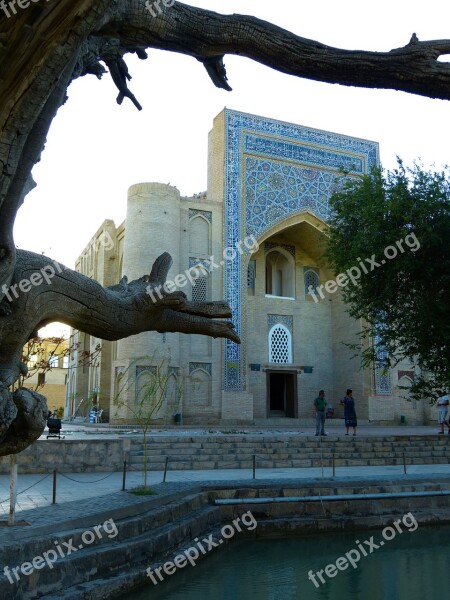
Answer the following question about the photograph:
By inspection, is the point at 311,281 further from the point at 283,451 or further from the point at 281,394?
the point at 283,451

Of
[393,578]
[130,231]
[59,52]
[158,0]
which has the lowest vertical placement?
[393,578]

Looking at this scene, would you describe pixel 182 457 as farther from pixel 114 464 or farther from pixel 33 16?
pixel 33 16

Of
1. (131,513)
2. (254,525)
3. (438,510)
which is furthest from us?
(438,510)

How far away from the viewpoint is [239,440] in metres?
13.2

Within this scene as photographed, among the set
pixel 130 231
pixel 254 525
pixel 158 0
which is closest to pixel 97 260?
pixel 130 231

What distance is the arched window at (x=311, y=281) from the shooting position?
2595 cm

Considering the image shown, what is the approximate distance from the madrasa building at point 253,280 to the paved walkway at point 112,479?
29.6ft

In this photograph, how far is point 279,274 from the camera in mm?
26234

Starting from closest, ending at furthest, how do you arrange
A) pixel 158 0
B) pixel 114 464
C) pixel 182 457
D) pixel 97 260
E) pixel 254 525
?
pixel 158 0, pixel 254 525, pixel 114 464, pixel 182 457, pixel 97 260

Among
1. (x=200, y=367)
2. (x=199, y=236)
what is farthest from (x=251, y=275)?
(x=200, y=367)

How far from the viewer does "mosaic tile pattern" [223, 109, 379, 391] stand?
22.2 meters

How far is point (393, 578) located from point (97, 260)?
21.5 meters

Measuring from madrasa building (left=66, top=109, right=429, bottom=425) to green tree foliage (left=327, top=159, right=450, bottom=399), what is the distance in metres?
7.76

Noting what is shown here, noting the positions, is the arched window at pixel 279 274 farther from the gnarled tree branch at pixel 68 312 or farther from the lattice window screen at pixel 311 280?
the gnarled tree branch at pixel 68 312
